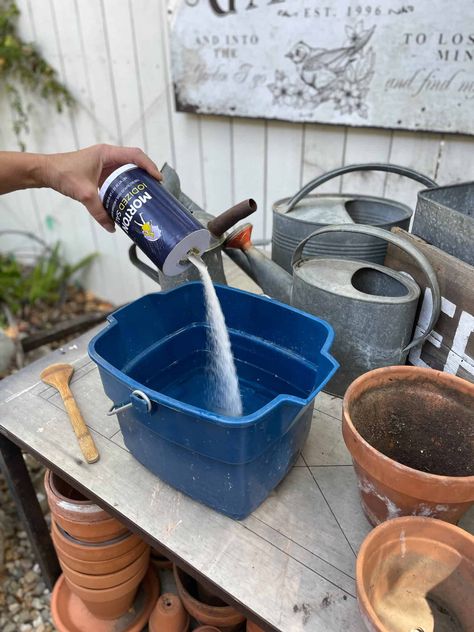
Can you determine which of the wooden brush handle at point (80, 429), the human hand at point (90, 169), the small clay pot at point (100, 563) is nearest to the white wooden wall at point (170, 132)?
the human hand at point (90, 169)

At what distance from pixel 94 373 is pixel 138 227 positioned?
36cm

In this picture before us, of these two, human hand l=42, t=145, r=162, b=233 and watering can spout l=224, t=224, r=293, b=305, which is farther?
watering can spout l=224, t=224, r=293, b=305

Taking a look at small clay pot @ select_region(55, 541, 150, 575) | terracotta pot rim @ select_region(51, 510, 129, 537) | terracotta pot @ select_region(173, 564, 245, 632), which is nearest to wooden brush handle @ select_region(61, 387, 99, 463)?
terracotta pot rim @ select_region(51, 510, 129, 537)

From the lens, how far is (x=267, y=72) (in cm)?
137

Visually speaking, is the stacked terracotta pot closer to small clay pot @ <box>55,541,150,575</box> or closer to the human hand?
small clay pot @ <box>55,541,150,575</box>

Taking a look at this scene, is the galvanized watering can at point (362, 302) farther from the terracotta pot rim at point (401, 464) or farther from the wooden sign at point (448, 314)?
the terracotta pot rim at point (401, 464)

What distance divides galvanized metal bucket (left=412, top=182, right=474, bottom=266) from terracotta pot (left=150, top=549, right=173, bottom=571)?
86cm

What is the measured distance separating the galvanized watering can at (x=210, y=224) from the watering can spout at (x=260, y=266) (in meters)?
0.03

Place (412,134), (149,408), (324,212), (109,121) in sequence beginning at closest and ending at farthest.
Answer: (149,408), (324,212), (412,134), (109,121)

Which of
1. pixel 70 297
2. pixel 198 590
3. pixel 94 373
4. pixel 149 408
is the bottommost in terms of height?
pixel 70 297

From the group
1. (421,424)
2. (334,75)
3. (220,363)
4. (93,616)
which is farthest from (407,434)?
(334,75)

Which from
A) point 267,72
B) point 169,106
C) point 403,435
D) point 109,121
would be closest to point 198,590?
point 403,435

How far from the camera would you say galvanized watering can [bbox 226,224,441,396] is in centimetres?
Answer: 68

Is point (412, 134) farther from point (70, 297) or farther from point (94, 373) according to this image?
point (70, 297)
